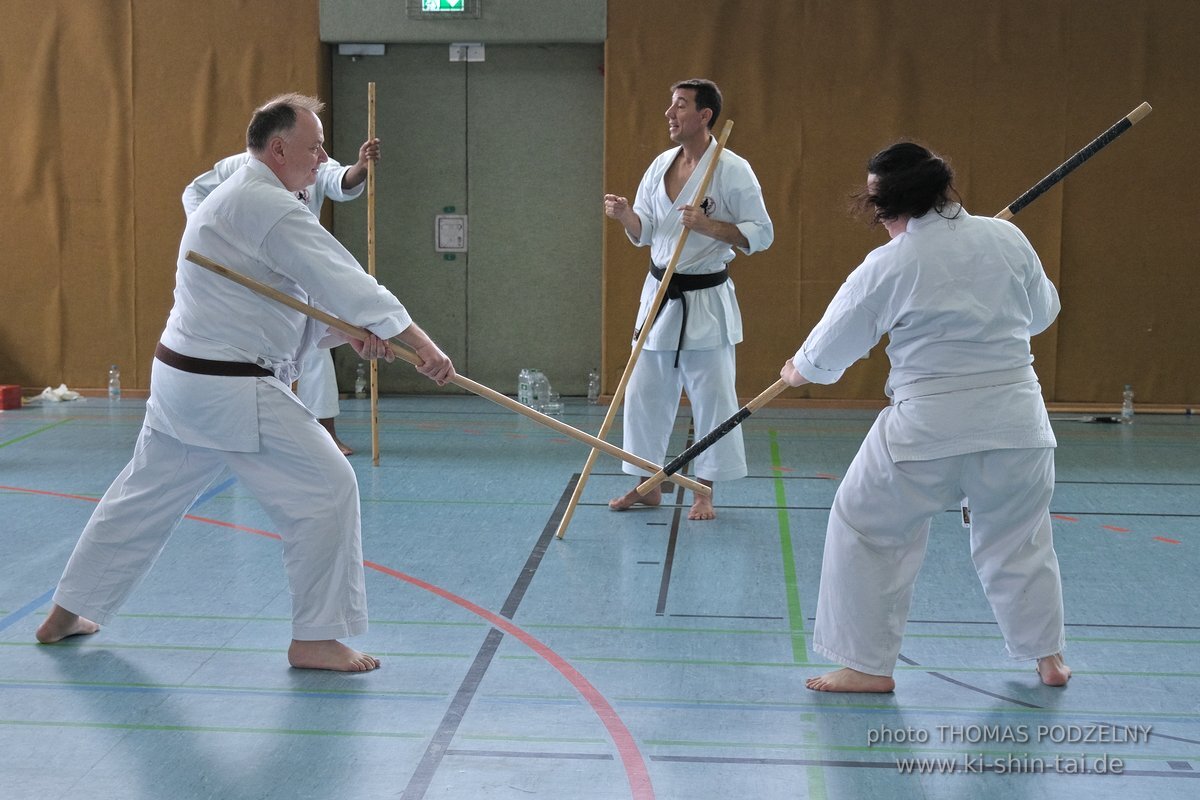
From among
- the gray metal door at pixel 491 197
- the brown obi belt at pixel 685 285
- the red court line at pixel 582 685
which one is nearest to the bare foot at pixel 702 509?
the brown obi belt at pixel 685 285

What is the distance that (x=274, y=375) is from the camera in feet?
11.6

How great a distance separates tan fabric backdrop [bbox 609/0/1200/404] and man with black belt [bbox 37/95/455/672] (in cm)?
544

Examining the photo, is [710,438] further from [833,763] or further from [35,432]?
[35,432]

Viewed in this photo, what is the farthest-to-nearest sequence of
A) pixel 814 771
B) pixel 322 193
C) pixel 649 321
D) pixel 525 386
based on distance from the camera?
pixel 525 386, pixel 322 193, pixel 649 321, pixel 814 771

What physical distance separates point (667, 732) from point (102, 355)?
7.12 meters

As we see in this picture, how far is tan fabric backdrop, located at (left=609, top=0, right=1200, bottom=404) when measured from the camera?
8.53 meters

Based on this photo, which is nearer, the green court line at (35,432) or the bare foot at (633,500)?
the bare foot at (633,500)

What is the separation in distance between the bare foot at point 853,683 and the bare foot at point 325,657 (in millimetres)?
1246

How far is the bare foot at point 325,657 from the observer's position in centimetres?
354

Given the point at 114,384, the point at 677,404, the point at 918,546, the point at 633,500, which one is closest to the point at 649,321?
the point at 677,404

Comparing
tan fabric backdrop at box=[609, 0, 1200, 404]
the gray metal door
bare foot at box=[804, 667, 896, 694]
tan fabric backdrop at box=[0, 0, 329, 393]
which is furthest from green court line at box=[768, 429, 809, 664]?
tan fabric backdrop at box=[0, 0, 329, 393]

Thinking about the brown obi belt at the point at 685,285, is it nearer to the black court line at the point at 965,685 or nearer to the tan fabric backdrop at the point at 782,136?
the black court line at the point at 965,685

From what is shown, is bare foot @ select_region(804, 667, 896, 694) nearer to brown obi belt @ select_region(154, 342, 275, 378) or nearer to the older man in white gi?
brown obi belt @ select_region(154, 342, 275, 378)

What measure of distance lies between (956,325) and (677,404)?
236cm
